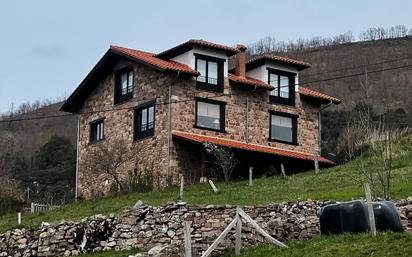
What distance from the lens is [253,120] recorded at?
43969mm

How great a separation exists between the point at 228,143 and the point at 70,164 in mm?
28679

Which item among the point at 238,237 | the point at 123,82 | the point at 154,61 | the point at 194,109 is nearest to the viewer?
the point at 238,237

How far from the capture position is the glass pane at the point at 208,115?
41969mm

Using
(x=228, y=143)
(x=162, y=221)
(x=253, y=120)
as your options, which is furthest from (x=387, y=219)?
(x=253, y=120)

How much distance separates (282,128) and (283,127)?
0.10m

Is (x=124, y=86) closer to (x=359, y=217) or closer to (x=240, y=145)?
(x=240, y=145)

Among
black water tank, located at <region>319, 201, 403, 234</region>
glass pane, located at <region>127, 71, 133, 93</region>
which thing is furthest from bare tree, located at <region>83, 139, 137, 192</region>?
black water tank, located at <region>319, 201, 403, 234</region>

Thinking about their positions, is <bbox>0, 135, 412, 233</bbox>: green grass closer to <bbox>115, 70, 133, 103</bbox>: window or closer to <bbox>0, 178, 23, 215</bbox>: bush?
<bbox>0, 178, 23, 215</bbox>: bush

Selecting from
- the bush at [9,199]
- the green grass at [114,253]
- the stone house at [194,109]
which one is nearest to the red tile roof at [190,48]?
the stone house at [194,109]

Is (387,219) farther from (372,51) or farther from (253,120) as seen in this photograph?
(372,51)

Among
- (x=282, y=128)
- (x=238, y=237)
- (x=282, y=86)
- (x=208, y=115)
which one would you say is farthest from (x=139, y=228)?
(x=282, y=86)

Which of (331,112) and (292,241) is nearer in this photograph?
(292,241)

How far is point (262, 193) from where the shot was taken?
31.0 meters

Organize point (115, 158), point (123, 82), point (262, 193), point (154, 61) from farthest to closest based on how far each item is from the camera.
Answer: point (123, 82) < point (115, 158) < point (154, 61) < point (262, 193)
